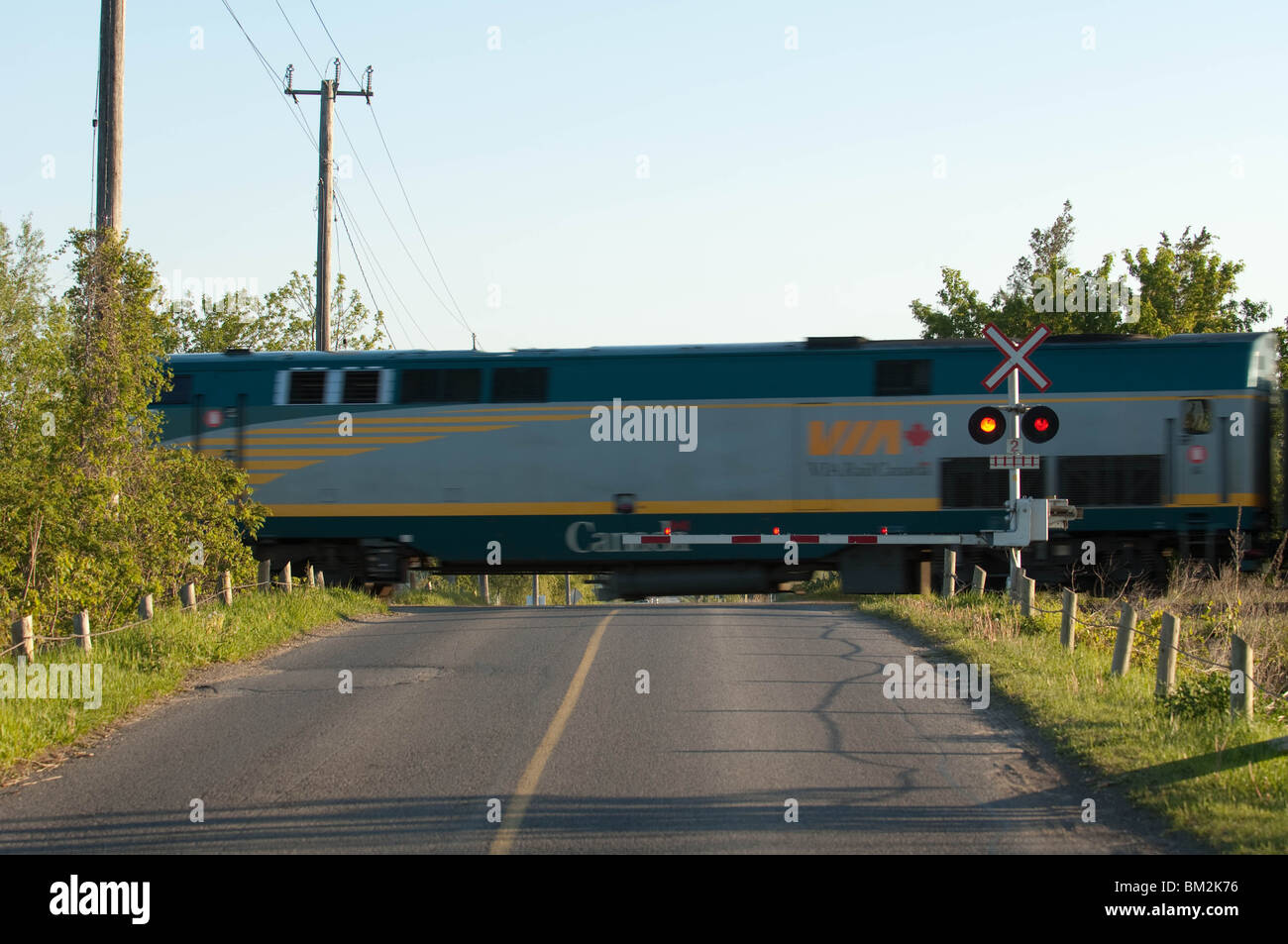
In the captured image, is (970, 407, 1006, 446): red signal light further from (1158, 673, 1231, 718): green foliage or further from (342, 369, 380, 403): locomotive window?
(342, 369, 380, 403): locomotive window

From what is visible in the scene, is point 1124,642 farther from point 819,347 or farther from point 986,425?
point 819,347

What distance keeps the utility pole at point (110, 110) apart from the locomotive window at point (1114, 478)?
1512cm

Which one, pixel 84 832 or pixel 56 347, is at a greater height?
pixel 56 347

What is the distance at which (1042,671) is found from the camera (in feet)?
43.6

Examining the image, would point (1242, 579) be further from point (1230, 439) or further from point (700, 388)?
point (700, 388)

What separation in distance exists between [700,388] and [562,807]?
13247 mm

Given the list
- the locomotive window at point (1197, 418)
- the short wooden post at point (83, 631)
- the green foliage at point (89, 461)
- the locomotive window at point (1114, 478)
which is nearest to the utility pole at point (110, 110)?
the green foliage at point (89, 461)

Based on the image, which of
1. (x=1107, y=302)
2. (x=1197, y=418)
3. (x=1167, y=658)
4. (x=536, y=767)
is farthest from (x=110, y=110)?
(x=1107, y=302)

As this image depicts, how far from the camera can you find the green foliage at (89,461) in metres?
14.3

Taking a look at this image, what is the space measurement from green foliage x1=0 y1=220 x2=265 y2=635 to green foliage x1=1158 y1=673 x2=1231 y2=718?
11.6 m

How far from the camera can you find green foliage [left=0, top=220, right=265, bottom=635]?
14.3 m

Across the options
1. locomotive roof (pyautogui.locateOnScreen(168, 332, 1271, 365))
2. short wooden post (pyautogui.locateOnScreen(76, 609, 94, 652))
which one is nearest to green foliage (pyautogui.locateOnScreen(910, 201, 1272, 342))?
locomotive roof (pyautogui.locateOnScreen(168, 332, 1271, 365))

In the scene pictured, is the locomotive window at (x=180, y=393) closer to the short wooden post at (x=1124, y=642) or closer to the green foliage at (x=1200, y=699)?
the short wooden post at (x=1124, y=642)
